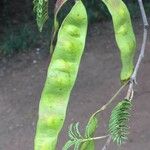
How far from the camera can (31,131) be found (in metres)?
3.63

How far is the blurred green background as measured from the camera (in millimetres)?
4824

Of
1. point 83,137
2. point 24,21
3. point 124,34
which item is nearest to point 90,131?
point 83,137

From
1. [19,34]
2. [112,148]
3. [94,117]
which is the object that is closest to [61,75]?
[94,117]

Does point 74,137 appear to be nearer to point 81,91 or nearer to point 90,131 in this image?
point 90,131

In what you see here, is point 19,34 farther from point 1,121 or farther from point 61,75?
point 61,75

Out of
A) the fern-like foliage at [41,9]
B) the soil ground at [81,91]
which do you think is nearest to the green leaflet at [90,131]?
the fern-like foliage at [41,9]

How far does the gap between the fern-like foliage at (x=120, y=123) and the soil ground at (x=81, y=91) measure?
271 centimetres

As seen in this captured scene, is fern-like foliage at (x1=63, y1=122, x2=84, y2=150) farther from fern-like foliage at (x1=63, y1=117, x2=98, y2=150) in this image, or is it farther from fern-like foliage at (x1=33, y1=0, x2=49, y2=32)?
fern-like foliage at (x1=33, y1=0, x2=49, y2=32)

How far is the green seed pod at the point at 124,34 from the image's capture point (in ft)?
1.80

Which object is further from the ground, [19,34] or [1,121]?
[19,34]

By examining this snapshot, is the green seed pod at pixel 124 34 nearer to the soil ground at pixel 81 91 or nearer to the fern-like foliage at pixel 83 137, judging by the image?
the fern-like foliage at pixel 83 137

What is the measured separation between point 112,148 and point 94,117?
8.93ft

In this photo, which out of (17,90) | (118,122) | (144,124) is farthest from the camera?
(17,90)

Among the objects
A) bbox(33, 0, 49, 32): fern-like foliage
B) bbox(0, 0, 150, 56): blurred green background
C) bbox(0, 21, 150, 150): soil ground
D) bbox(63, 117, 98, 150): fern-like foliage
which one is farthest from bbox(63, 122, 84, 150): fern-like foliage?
bbox(0, 0, 150, 56): blurred green background
